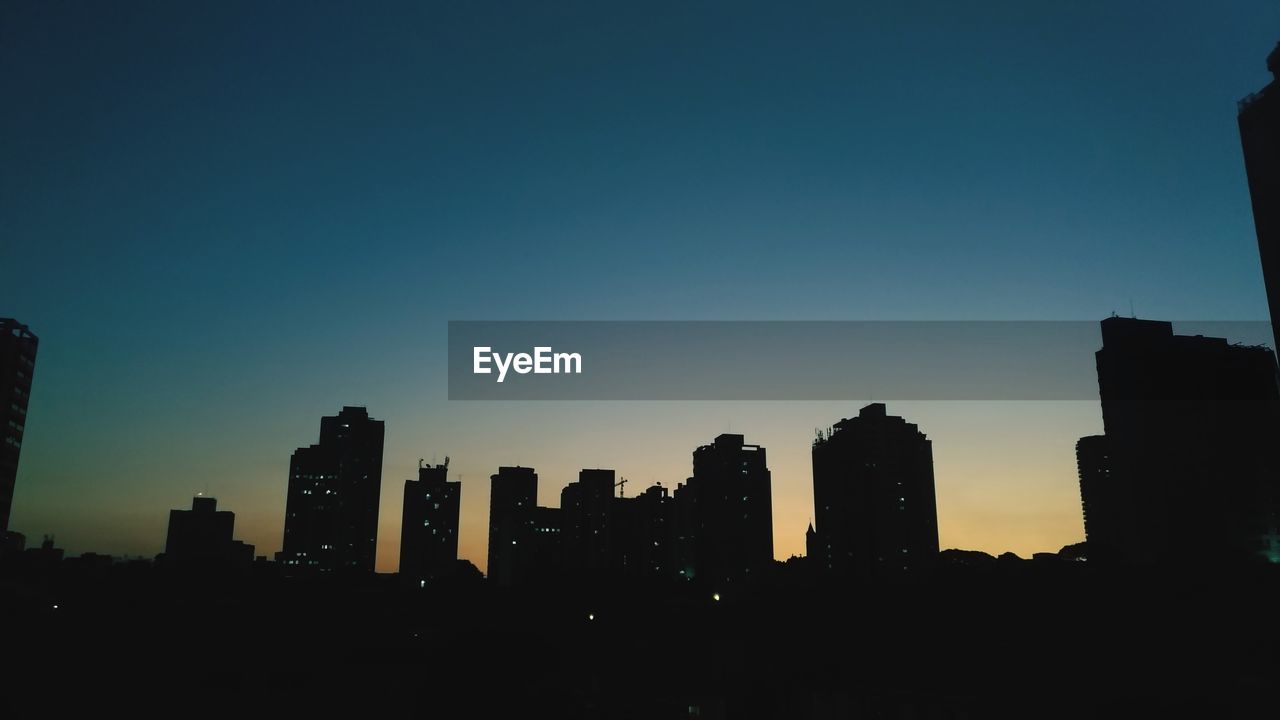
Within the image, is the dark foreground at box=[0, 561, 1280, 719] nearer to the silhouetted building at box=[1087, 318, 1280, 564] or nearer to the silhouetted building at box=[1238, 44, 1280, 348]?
the silhouetted building at box=[1238, 44, 1280, 348]

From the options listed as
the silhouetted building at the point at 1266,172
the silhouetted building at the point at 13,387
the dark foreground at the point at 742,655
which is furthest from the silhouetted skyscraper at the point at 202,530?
the silhouetted building at the point at 1266,172

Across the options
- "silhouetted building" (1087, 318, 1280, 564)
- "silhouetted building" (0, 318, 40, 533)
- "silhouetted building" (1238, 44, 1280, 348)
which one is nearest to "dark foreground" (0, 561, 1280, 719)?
"silhouetted building" (1238, 44, 1280, 348)

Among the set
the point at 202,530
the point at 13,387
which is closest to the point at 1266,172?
the point at 13,387

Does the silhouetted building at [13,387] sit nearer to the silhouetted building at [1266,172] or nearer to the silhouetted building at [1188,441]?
the silhouetted building at [1266,172]

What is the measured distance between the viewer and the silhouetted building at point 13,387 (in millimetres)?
117238

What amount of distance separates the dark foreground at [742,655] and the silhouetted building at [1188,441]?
122 m

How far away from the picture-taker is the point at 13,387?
124 m

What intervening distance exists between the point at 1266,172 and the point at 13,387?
159778mm

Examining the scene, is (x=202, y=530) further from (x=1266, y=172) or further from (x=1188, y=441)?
(x=1188, y=441)

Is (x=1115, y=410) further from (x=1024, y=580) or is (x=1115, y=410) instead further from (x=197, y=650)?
(x=197, y=650)

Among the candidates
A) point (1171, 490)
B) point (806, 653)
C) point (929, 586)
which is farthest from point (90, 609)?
point (1171, 490)

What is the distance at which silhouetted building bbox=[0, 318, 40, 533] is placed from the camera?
117238 mm

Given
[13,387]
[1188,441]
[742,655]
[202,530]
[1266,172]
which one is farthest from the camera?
[202,530]

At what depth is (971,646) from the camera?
37094 mm
